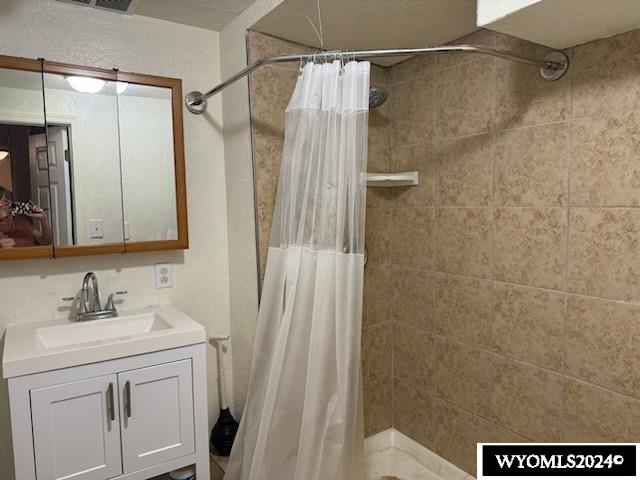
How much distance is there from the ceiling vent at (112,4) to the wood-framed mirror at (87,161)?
10.2 inches

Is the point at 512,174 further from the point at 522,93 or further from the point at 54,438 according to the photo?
the point at 54,438

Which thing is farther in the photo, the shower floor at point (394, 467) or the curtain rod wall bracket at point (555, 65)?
the shower floor at point (394, 467)

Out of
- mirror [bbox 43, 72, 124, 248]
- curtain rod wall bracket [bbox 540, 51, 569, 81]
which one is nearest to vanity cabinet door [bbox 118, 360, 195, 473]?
mirror [bbox 43, 72, 124, 248]

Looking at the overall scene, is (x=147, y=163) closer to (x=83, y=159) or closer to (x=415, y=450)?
(x=83, y=159)

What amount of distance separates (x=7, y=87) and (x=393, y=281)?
189 cm

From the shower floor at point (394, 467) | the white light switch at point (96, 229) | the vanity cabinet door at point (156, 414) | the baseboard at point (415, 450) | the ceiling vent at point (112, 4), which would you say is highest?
the ceiling vent at point (112, 4)

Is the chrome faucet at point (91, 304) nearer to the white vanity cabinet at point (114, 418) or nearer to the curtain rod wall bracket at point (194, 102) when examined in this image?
the white vanity cabinet at point (114, 418)

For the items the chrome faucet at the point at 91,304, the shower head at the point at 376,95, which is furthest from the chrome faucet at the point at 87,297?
the shower head at the point at 376,95

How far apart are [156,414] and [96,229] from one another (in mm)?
784

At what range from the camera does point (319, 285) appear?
154 centimetres

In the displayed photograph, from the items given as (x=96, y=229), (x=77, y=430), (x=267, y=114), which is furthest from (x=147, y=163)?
(x=77, y=430)

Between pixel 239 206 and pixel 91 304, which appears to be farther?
pixel 239 206

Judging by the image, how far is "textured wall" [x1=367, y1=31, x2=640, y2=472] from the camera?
1484 mm

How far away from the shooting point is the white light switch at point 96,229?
1813mm
